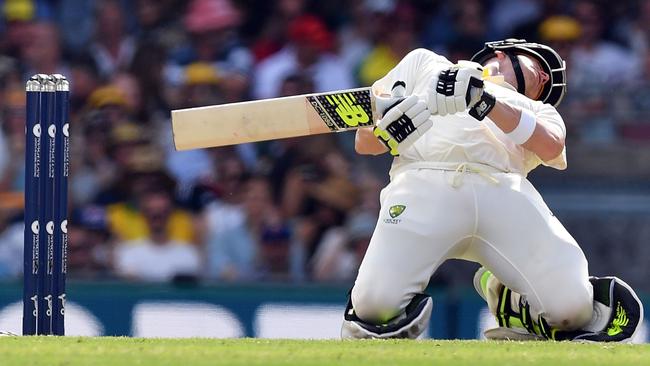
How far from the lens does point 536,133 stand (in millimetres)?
5621

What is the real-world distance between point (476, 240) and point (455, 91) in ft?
2.28

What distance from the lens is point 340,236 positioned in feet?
28.3

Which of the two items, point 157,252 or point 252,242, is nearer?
point 252,242

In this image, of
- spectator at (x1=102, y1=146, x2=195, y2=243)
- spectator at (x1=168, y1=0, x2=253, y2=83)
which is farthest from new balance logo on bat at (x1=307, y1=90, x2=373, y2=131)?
spectator at (x1=168, y1=0, x2=253, y2=83)

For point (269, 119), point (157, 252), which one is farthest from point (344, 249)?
point (269, 119)

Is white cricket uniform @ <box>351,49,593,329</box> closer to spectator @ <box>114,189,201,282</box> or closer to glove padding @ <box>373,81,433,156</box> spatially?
glove padding @ <box>373,81,433,156</box>

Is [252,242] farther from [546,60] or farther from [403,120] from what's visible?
[403,120]

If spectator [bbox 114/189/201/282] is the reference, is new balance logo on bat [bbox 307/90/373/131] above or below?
above

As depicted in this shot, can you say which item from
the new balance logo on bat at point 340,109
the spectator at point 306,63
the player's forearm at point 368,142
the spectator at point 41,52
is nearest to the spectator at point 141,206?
the spectator at point 306,63

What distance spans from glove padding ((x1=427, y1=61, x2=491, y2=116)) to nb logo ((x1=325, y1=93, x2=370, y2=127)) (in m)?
0.41

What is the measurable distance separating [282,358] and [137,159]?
4.77 m

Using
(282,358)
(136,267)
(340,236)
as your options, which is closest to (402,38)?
(340,236)

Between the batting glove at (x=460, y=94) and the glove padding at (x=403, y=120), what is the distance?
47mm

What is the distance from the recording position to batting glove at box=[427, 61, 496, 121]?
17.8 feet
